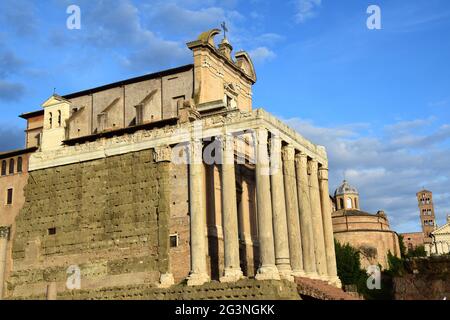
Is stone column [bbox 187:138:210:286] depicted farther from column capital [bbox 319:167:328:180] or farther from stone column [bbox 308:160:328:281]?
column capital [bbox 319:167:328:180]

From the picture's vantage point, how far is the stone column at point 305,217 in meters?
34.1

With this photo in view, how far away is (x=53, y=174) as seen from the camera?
3778 centimetres

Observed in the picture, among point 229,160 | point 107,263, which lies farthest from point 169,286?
point 229,160

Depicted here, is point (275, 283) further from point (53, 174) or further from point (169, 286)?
point (53, 174)

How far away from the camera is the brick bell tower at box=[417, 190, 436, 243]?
381 ft

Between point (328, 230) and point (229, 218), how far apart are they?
30.7 ft

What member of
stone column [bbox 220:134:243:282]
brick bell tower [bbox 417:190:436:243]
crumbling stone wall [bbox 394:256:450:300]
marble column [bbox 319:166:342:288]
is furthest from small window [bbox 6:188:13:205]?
brick bell tower [bbox 417:190:436:243]

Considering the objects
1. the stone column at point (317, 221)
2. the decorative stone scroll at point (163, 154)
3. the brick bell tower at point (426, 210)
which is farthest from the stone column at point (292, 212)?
the brick bell tower at point (426, 210)

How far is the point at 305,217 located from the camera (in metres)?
34.8

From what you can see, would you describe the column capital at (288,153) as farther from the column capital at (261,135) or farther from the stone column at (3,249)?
the stone column at (3,249)

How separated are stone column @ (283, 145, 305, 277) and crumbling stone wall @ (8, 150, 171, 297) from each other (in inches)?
246
